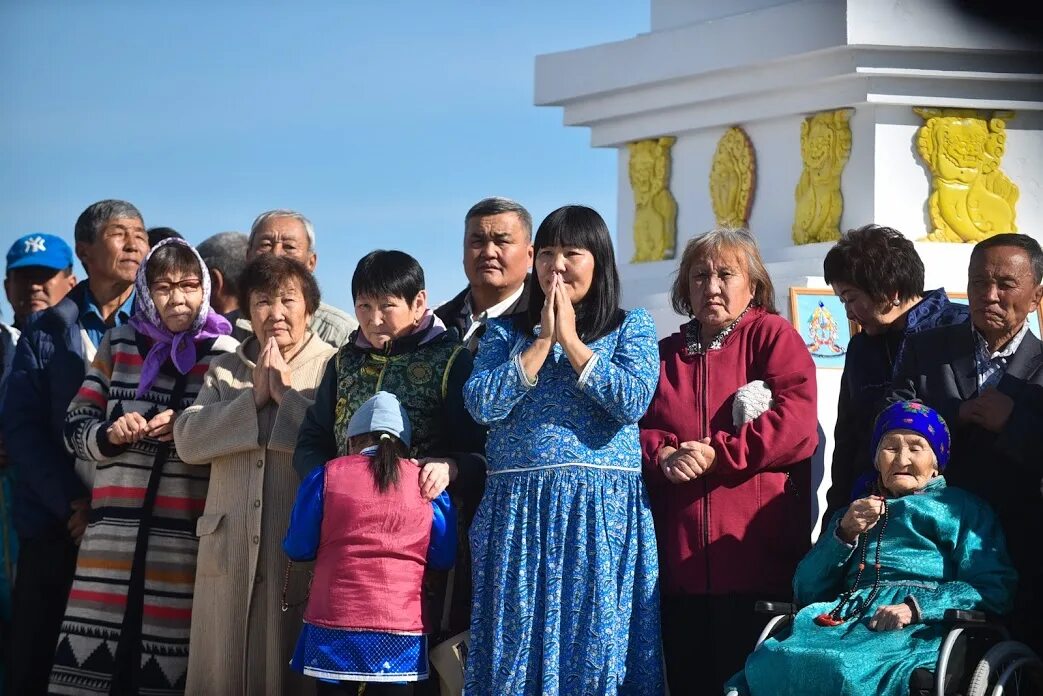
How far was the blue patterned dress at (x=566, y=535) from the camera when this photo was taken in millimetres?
5164

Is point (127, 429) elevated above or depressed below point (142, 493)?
above

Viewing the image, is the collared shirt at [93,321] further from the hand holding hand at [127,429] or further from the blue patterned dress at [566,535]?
the blue patterned dress at [566,535]

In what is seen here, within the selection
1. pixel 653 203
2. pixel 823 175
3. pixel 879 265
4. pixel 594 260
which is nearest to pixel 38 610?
pixel 594 260

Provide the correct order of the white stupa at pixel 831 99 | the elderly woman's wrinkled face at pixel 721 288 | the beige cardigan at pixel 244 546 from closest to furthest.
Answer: the elderly woman's wrinkled face at pixel 721 288, the beige cardigan at pixel 244 546, the white stupa at pixel 831 99

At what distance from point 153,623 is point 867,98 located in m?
5.27

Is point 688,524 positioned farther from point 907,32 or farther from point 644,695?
point 907,32

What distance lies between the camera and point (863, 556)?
5156 mm

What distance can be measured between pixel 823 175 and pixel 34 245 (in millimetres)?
Answer: 4587

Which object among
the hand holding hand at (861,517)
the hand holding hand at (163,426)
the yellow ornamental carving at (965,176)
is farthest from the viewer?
the yellow ornamental carving at (965,176)

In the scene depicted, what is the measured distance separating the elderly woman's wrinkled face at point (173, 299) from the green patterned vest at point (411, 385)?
36.2 inches

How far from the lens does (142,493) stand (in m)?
6.24

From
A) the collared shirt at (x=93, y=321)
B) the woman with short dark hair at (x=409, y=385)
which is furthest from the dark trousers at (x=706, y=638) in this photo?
the collared shirt at (x=93, y=321)

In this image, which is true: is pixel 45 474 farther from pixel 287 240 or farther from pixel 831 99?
pixel 831 99

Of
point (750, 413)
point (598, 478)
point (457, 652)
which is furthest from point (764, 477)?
point (457, 652)
